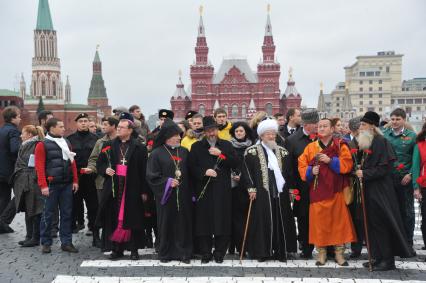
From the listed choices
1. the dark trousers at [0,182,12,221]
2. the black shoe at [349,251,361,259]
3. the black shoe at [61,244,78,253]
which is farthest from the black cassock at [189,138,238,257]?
the dark trousers at [0,182,12,221]

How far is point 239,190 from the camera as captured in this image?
7.89 m

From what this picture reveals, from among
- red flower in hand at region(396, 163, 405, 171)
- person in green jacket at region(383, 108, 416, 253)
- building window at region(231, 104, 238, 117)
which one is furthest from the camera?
building window at region(231, 104, 238, 117)

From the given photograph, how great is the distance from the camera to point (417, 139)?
309 inches

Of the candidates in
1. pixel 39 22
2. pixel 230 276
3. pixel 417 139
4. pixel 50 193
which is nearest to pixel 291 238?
pixel 230 276

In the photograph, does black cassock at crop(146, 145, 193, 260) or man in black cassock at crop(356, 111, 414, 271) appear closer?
man in black cassock at crop(356, 111, 414, 271)

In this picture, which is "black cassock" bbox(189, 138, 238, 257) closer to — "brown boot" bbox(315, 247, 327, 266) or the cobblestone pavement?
the cobblestone pavement

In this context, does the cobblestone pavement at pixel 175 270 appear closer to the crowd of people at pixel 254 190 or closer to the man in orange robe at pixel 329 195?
the crowd of people at pixel 254 190

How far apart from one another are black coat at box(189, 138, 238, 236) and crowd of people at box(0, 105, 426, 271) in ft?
0.05

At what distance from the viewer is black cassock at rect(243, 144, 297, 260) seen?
743cm

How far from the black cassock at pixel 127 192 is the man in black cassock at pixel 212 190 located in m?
0.84

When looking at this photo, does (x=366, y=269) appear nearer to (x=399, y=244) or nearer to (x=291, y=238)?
(x=399, y=244)

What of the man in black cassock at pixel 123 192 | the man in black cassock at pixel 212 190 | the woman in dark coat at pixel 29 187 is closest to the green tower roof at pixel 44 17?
the woman in dark coat at pixel 29 187

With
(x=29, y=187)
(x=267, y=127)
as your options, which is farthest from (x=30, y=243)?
(x=267, y=127)

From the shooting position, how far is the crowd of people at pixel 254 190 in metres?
7.09
